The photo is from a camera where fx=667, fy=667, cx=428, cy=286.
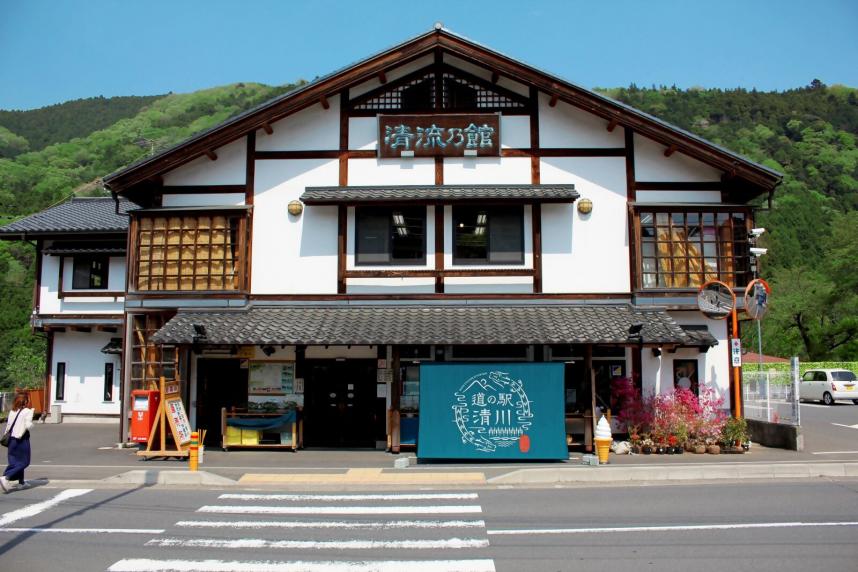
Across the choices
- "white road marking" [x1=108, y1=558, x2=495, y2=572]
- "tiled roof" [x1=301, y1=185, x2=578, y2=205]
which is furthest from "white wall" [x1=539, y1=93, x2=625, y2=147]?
"white road marking" [x1=108, y1=558, x2=495, y2=572]

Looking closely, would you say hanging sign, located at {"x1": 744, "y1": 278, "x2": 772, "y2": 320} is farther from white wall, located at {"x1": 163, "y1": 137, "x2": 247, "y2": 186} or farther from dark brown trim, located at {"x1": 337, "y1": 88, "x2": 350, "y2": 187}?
white wall, located at {"x1": 163, "y1": 137, "x2": 247, "y2": 186}

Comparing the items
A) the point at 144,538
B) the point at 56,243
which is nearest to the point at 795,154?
the point at 56,243

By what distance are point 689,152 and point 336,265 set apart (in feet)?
31.0

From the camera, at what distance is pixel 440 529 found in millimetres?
9188

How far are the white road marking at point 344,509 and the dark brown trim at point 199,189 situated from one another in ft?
30.7

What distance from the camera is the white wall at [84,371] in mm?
25875

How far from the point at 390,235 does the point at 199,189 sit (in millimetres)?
5261

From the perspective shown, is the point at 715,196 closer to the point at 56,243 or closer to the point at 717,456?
the point at 717,456

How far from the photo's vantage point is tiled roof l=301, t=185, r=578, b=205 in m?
16.7

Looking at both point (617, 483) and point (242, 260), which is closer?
point (617, 483)

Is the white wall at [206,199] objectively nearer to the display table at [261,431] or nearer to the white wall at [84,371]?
the display table at [261,431]

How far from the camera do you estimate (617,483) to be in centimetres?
1259

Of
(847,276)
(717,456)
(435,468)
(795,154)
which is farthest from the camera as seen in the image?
(795,154)

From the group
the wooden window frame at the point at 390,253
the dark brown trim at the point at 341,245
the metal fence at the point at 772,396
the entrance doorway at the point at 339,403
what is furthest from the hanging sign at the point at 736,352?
the dark brown trim at the point at 341,245
